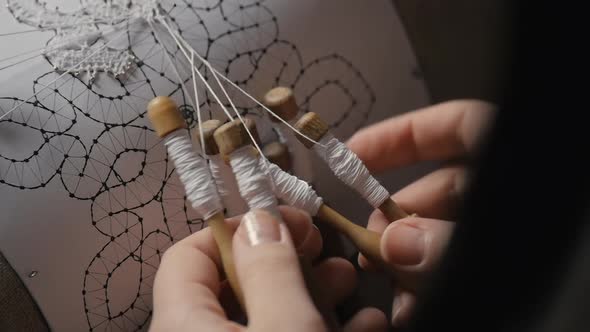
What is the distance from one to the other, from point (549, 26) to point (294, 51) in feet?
0.70

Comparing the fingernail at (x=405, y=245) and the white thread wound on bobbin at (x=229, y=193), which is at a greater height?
the white thread wound on bobbin at (x=229, y=193)

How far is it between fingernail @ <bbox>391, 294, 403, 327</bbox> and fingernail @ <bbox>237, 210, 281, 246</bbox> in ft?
0.46

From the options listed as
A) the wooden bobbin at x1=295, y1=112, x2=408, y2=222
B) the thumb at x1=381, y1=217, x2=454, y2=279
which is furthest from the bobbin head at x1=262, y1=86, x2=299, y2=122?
the thumb at x1=381, y1=217, x2=454, y2=279

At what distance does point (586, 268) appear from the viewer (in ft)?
1.39

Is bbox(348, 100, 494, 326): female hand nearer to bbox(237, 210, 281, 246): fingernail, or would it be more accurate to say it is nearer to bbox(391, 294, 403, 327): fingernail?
bbox(391, 294, 403, 327): fingernail

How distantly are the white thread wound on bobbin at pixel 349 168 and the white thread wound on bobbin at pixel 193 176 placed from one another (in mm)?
97

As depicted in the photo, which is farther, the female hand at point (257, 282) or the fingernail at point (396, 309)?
the fingernail at point (396, 309)

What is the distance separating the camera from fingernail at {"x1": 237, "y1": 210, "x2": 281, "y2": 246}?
0.39 metres

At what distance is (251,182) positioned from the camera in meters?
0.42

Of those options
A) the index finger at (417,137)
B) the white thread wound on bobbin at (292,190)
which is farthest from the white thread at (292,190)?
the index finger at (417,137)

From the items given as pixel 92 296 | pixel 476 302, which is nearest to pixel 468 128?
pixel 476 302

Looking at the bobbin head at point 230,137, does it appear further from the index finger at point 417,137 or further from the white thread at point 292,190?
the index finger at point 417,137

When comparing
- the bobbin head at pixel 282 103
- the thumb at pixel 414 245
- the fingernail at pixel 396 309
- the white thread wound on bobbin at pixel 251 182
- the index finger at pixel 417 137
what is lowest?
the fingernail at pixel 396 309

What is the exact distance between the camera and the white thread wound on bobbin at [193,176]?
425 millimetres
